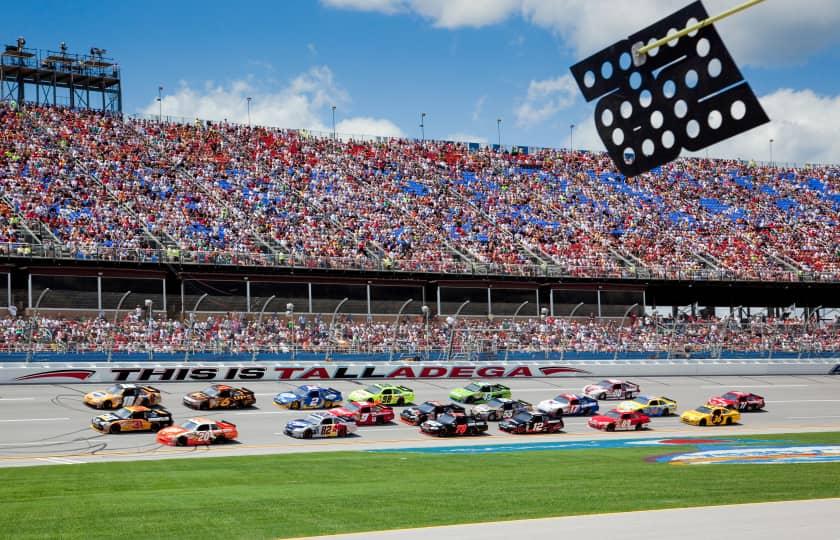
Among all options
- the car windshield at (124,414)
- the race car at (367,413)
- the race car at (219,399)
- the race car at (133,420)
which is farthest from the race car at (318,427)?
the car windshield at (124,414)

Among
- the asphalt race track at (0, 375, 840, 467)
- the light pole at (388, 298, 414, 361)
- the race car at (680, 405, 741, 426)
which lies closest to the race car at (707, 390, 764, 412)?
the asphalt race track at (0, 375, 840, 467)

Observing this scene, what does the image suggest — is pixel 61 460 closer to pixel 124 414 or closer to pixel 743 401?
pixel 124 414

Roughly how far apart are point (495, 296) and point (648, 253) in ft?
38.3

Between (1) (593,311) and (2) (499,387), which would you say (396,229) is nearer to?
(1) (593,311)

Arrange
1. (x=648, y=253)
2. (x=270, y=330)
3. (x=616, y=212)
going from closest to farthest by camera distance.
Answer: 1. (x=270, y=330)
2. (x=648, y=253)
3. (x=616, y=212)

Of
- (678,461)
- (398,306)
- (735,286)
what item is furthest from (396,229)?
(678,461)

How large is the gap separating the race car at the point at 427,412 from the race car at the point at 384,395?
3.27 metres

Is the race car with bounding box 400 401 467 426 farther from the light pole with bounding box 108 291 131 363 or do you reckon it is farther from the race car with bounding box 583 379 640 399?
the light pole with bounding box 108 291 131 363

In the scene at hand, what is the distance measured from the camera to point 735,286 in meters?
63.4

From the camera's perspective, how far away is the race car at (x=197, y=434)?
30.3 metres

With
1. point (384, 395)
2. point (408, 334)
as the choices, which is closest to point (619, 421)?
point (384, 395)

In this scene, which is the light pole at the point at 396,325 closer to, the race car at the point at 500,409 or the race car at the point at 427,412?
the race car at the point at 500,409

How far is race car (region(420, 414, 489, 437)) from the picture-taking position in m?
34.2

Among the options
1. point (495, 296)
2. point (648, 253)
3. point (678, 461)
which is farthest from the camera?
point (648, 253)
